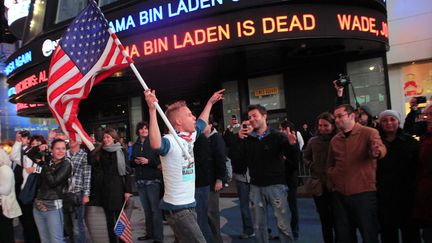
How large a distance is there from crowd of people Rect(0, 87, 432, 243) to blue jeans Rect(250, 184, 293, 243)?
0.5 inches

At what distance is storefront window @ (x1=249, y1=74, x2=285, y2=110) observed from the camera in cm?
1473

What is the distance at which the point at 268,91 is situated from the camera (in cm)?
1500

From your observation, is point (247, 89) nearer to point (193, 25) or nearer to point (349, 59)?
point (349, 59)

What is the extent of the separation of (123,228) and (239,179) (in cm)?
207

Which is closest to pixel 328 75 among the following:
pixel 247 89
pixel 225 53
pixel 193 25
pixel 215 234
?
pixel 247 89

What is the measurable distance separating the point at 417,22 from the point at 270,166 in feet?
33.6

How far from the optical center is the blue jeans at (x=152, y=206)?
21.7ft

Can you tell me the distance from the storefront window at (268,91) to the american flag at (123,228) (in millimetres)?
9601

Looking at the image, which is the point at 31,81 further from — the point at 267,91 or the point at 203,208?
the point at 203,208

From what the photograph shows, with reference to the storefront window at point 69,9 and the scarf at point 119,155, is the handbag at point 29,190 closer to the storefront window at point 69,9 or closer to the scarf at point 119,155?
the scarf at point 119,155

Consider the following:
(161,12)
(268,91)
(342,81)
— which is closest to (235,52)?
(161,12)

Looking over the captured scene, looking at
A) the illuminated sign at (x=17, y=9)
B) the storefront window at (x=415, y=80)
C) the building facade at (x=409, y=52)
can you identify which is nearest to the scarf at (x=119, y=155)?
the building facade at (x=409, y=52)

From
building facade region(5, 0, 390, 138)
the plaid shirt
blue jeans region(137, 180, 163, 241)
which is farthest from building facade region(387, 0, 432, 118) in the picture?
the plaid shirt

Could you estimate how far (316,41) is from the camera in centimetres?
1067
